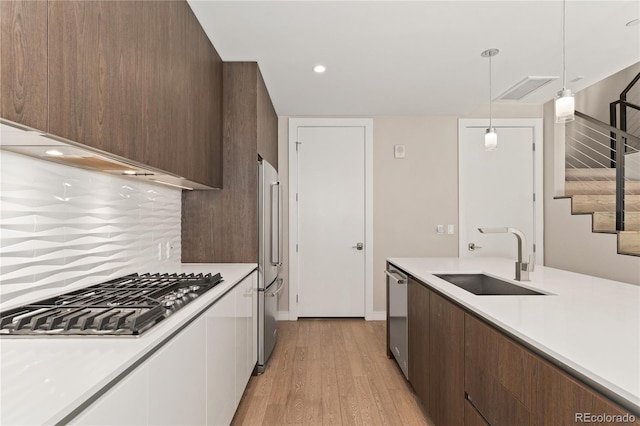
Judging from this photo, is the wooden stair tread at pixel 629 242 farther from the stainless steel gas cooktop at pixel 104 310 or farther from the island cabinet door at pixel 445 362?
the stainless steel gas cooktop at pixel 104 310

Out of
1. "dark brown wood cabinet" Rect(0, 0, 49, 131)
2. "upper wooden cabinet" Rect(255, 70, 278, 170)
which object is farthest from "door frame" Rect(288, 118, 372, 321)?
"dark brown wood cabinet" Rect(0, 0, 49, 131)

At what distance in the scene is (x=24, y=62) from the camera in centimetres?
90

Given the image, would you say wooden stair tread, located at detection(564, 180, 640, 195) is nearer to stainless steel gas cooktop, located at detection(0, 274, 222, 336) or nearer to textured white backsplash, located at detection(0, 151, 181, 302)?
stainless steel gas cooktop, located at detection(0, 274, 222, 336)

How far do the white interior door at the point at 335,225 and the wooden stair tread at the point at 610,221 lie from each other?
2.36 metres

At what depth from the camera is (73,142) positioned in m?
1.11

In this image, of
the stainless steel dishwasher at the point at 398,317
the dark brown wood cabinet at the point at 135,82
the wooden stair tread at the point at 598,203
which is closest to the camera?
the dark brown wood cabinet at the point at 135,82

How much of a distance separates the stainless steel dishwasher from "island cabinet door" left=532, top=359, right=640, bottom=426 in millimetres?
1505

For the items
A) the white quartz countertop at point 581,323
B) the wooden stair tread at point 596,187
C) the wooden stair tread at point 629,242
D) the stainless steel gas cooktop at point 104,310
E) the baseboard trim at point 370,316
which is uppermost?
the wooden stair tread at point 596,187

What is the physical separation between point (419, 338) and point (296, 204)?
244 centimetres

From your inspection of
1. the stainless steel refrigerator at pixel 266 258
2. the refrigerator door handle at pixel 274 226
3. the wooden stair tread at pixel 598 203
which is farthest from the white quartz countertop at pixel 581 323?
the wooden stair tread at pixel 598 203

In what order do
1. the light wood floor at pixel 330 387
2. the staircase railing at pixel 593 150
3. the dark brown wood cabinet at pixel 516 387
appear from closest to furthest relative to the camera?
the dark brown wood cabinet at pixel 516 387
the light wood floor at pixel 330 387
the staircase railing at pixel 593 150

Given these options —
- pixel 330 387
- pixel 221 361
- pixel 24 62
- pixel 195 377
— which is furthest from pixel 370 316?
pixel 24 62

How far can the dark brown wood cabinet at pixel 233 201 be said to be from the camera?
283cm

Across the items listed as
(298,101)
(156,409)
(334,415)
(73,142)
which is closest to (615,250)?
(334,415)
